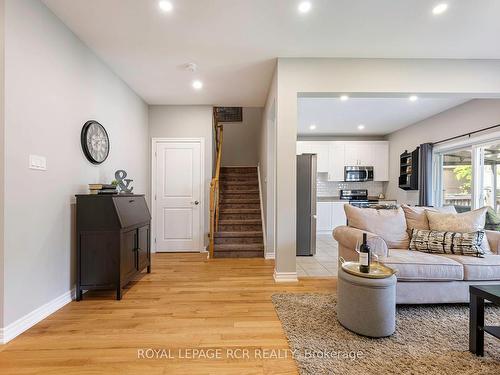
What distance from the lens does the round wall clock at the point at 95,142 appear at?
288cm

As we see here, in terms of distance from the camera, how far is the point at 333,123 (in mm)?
5945

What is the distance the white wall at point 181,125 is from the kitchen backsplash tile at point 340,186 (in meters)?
3.66

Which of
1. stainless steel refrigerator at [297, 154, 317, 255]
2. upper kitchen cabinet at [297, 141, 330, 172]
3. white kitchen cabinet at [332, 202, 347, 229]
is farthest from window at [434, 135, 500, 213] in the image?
upper kitchen cabinet at [297, 141, 330, 172]

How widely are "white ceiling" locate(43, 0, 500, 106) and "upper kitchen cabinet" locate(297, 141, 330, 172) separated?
3.51m

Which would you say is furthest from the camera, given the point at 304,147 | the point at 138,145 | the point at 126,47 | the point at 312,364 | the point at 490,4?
the point at 304,147

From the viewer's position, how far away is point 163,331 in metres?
2.12

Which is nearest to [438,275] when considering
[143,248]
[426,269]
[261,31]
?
[426,269]

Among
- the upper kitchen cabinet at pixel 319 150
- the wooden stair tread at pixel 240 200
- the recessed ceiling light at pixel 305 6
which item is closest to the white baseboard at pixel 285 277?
the wooden stair tread at pixel 240 200

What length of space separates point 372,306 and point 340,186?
5.57 m

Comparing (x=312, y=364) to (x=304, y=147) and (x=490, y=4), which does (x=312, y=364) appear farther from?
(x=304, y=147)

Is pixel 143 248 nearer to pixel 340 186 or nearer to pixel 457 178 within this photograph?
pixel 340 186

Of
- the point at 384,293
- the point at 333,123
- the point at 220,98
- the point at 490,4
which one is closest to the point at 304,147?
the point at 333,123

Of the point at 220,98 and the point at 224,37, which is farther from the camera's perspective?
the point at 220,98

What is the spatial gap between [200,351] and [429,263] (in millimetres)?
2197
